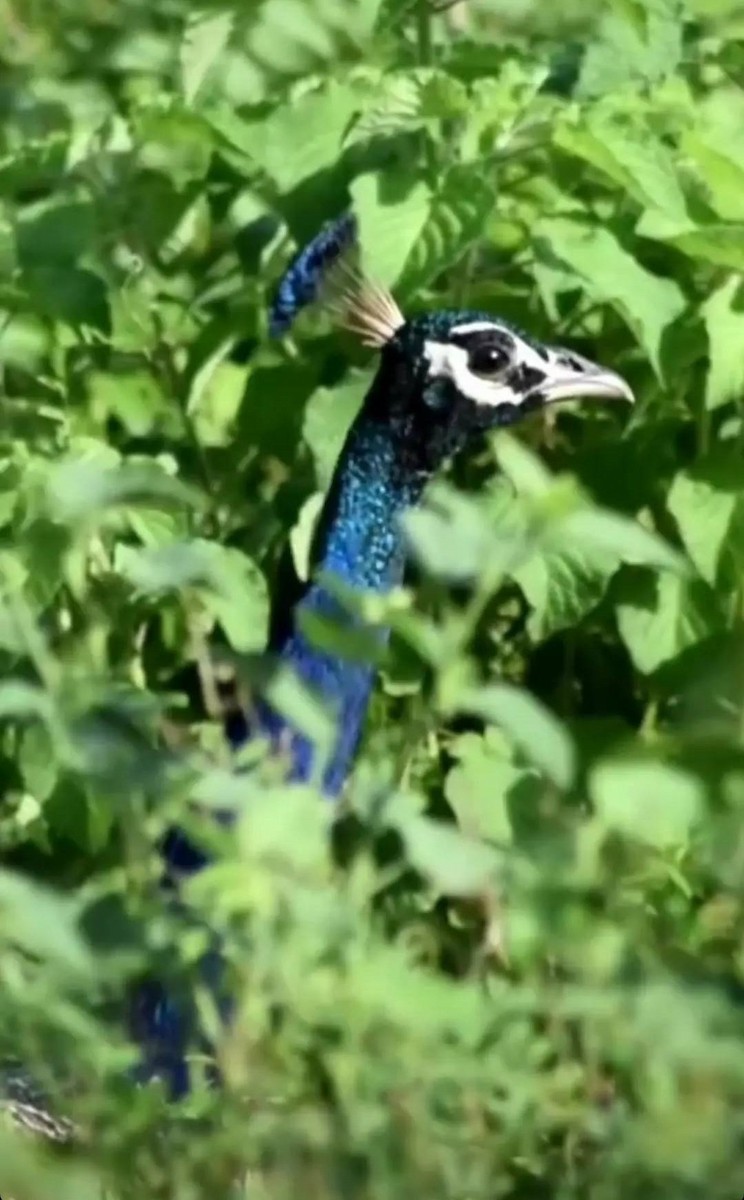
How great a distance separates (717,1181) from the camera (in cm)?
139

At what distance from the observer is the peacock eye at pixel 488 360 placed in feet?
7.72

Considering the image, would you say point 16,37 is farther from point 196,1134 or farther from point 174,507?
point 196,1134

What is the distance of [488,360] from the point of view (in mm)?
2354

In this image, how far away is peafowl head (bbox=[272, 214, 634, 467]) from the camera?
92.0 inches

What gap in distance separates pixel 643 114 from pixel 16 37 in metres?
1.48

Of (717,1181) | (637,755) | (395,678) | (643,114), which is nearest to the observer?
(717,1181)

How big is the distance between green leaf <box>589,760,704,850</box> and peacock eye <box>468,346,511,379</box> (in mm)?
969

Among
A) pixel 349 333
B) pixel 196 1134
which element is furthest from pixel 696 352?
pixel 196 1134

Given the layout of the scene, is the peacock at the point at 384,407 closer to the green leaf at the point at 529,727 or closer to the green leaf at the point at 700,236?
the green leaf at the point at 700,236

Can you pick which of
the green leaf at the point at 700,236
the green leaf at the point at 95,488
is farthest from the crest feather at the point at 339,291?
the green leaf at the point at 95,488

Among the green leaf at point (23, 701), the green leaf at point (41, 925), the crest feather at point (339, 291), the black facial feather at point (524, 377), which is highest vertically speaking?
the green leaf at point (23, 701)

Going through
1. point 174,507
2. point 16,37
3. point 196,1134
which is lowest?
point 16,37

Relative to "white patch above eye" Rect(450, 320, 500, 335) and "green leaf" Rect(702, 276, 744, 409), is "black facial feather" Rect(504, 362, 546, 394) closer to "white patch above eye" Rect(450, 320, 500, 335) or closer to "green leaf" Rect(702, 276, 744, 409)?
"white patch above eye" Rect(450, 320, 500, 335)

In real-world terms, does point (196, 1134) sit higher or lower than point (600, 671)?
higher
